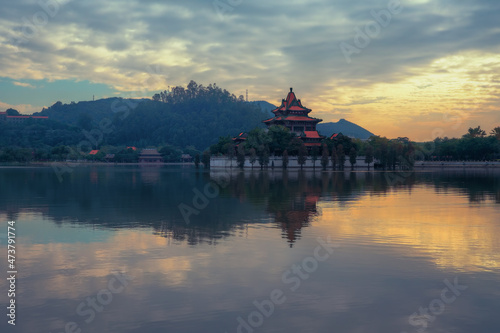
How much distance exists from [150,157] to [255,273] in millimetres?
179019

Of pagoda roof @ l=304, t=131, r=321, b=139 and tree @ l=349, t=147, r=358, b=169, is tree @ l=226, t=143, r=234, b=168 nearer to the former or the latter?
pagoda roof @ l=304, t=131, r=321, b=139

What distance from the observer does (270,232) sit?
656 inches

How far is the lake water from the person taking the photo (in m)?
8.19

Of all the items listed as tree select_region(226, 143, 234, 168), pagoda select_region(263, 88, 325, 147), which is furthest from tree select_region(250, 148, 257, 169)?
pagoda select_region(263, 88, 325, 147)

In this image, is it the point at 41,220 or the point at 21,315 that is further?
the point at 41,220

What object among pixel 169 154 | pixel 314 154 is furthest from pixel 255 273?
pixel 169 154

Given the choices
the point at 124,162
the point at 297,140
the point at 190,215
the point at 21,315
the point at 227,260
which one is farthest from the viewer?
the point at 124,162

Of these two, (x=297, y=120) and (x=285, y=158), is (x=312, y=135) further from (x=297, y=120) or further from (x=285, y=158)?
(x=285, y=158)

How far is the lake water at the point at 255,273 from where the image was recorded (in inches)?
322

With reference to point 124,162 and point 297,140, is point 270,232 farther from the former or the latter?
point 124,162

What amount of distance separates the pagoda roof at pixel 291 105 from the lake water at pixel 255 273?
9006cm

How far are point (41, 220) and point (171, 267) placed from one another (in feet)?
35.1

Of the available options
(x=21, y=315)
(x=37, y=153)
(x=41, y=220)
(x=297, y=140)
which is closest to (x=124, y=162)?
(x=37, y=153)

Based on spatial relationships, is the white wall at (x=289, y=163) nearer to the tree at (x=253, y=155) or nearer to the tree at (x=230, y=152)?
the tree at (x=230, y=152)
